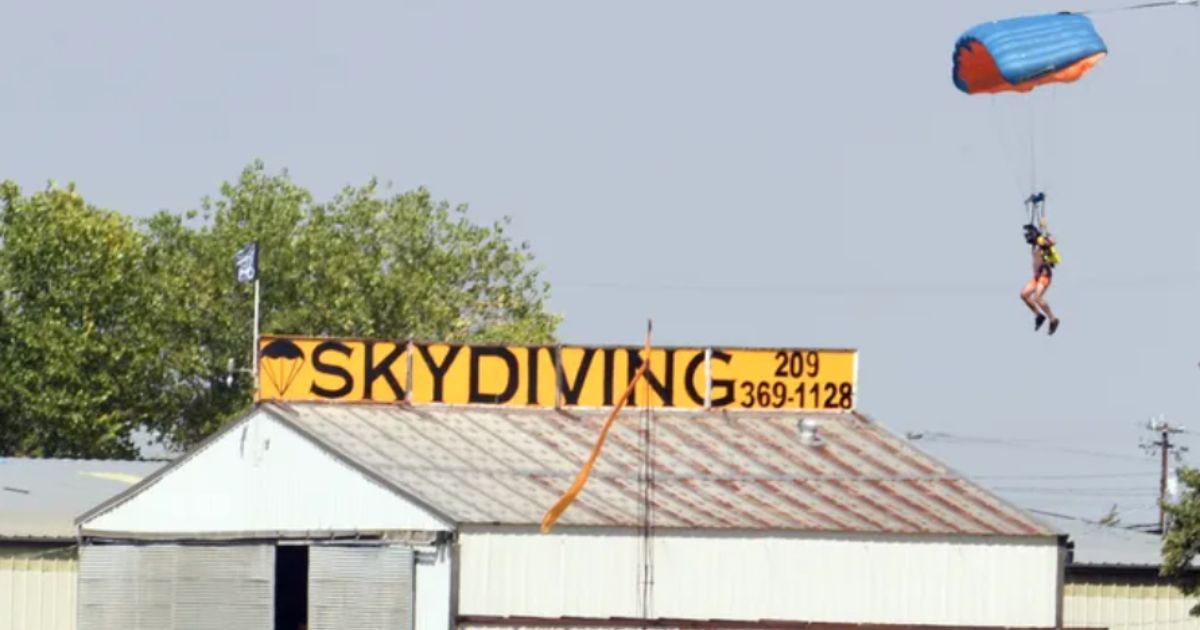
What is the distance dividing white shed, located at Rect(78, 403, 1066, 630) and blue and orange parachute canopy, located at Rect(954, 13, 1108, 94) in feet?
30.2

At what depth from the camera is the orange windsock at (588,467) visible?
2370 inches

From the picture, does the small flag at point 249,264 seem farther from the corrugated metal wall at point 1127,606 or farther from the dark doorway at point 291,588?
the corrugated metal wall at point 1127,606

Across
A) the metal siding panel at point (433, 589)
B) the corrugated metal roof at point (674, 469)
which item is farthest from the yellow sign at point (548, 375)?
the metal siding panel at point (433, 589)

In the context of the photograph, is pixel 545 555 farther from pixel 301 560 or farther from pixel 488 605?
pixel 301 560

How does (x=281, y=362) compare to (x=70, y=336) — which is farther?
(x=70, y=336)

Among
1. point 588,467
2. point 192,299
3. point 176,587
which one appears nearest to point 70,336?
point 192,299

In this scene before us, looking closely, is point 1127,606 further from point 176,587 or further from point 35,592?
point 35,592

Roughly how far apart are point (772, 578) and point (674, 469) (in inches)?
153

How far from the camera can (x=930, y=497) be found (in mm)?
63750

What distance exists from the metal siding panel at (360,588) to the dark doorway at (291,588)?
209 inches

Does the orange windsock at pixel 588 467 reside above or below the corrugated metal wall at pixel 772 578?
above

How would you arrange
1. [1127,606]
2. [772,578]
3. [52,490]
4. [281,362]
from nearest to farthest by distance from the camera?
1. [772,578]
2. [281,362]
3. [1127,606]
4. [52,490]

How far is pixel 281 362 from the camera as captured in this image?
65.5 metres

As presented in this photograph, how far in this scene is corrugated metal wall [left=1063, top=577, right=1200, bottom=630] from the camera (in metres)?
72.9
